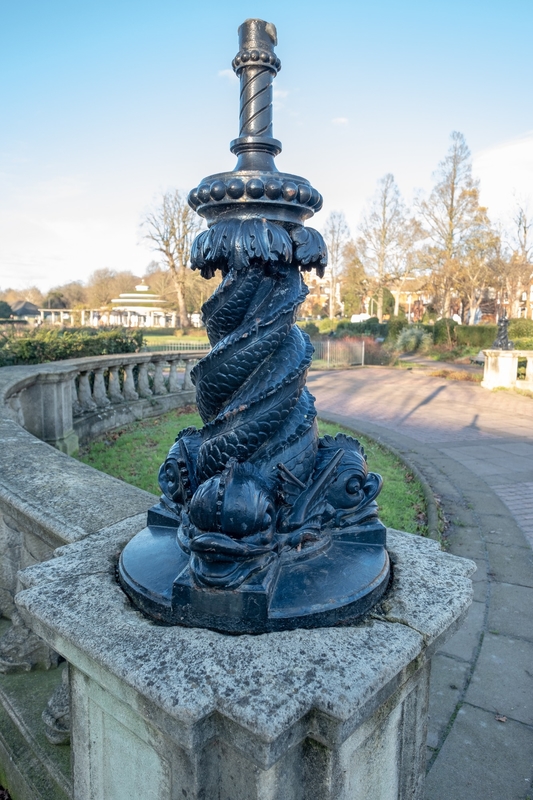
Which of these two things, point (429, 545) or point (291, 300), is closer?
point (291, 300)

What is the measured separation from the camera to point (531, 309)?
48844 mm

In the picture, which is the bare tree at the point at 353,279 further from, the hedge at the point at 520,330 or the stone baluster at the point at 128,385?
the stone baluster at the point at 128,385

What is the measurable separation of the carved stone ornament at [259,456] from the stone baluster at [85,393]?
6.33 metres

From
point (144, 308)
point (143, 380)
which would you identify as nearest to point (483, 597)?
point (143, 380)

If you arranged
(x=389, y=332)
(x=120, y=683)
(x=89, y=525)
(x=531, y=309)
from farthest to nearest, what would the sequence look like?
(x=531, y=309), (x=389, y=332), (x=89, y=525), (x=120, y=683)

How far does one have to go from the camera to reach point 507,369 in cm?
Result: 1483

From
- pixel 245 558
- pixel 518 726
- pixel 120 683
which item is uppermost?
pixel 245 558

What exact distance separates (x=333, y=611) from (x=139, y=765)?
69 cm

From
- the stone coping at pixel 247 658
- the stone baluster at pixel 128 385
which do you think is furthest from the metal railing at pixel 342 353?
the stone coping at pixel 247 658

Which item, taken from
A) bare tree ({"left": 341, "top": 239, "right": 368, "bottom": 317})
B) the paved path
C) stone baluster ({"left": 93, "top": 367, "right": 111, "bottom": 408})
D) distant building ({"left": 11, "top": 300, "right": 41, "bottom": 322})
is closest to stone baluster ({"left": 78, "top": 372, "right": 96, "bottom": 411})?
stone baluster ({"left": 93, "top": 367, "right": 111, "bottom": 408})

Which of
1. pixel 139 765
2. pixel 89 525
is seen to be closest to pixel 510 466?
pixel 89 525

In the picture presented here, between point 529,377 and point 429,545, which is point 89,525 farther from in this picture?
point 529,377

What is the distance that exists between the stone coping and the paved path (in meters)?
1.10

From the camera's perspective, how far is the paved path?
2.30m
